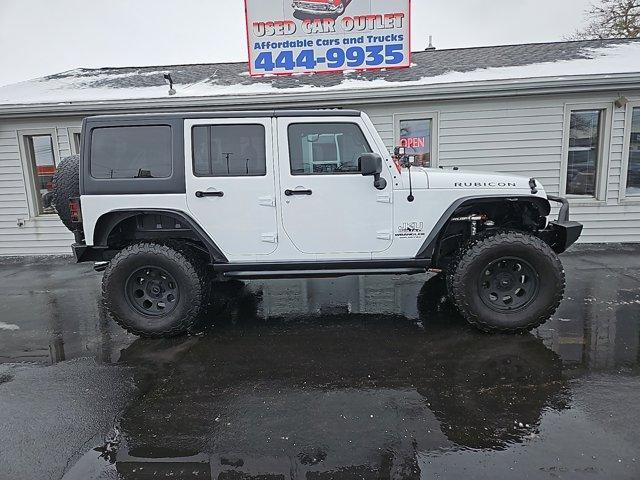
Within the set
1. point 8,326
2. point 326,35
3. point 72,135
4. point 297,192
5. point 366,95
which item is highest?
point 326,35

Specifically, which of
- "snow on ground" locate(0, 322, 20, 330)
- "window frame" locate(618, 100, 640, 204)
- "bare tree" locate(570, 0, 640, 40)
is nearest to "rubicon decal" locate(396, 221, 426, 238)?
"snow on ground" locate(0, 322, 20, 330)

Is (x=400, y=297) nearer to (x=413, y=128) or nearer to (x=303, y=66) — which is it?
(x=413, y=128)

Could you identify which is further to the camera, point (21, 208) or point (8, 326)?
point (21, 208)

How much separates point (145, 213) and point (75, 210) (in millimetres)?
747

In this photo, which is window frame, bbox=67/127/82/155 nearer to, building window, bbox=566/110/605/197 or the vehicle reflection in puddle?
the vehicle reflection in puddle

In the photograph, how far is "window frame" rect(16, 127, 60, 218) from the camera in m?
8.58

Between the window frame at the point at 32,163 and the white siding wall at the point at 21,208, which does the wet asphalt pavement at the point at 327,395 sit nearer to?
the white siding wall at the point at 21,208

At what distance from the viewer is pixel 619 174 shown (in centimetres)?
801

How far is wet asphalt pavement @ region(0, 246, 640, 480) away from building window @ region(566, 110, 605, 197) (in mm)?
3567

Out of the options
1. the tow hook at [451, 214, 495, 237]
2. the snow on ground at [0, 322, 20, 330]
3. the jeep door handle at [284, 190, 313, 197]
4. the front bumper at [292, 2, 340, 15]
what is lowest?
the snow on ground at [0, 322, 20, 330]

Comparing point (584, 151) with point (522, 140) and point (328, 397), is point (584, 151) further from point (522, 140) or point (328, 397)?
point (328, 397)

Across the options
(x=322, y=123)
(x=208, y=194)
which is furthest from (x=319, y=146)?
(x=208, y=194)

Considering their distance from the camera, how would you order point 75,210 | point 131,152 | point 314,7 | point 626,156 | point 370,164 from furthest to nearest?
point 314,7 → point 626,156 → point 75,210 → point 131,152 → point 370,164

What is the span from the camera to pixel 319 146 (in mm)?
4375
